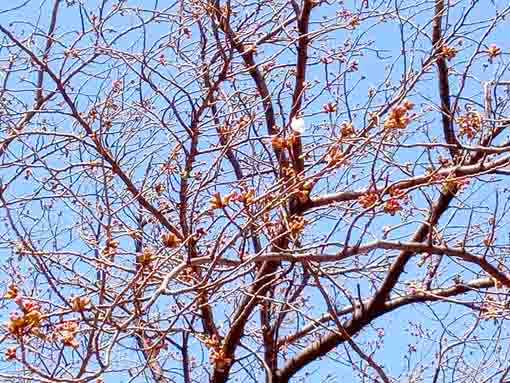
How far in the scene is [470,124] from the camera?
4176 millimetres

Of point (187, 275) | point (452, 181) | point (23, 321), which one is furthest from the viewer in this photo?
point (187, 275)

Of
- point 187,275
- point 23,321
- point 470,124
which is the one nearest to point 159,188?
point 187,275

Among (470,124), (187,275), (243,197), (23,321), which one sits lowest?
(23,321)

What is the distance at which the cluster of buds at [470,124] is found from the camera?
13.7ft

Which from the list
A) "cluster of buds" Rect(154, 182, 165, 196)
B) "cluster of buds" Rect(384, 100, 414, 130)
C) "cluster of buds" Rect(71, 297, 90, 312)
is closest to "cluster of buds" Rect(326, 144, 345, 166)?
"cluster of buds" Rect(384, 100, 414, 130)

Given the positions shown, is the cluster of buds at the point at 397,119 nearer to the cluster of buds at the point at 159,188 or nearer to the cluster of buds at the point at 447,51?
the cluster of buds at the point at 447,51

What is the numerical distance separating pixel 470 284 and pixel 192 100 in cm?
178

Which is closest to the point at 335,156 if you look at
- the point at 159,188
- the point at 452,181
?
the point at 452,181

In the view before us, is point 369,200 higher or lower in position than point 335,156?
higher

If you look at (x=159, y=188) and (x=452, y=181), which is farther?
(x=159, y=188)

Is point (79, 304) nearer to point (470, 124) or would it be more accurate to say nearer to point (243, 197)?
point (243, 197)

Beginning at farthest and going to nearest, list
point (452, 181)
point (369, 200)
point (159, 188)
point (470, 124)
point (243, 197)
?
1. point (159, 188)
2. point (470, 124)
3. point (452, 181)
4. point (369, 200)
5. point (243, 197)

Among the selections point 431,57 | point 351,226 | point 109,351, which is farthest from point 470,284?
point 109,351

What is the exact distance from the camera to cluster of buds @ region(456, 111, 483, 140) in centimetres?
417
